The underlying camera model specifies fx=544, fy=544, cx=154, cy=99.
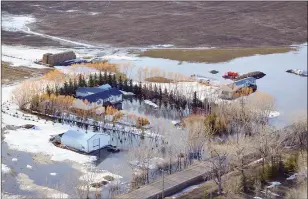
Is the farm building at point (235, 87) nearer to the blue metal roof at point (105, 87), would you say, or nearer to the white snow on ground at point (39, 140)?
the blue metal roof at point (105, 87)

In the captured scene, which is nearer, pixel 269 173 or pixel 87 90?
pixel 269 173

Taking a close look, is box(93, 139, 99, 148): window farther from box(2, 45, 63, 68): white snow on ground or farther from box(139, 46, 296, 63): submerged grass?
box(139, 46, 296, 63): submerged grass

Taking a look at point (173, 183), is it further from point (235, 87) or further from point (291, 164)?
point (235, 87)

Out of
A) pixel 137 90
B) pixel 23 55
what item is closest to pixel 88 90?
pixel 137 90

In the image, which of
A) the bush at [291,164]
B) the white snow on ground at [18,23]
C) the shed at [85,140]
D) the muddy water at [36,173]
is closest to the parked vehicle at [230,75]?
the shed at [85,140]

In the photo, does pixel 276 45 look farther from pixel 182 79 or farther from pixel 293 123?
pixel 293 123
